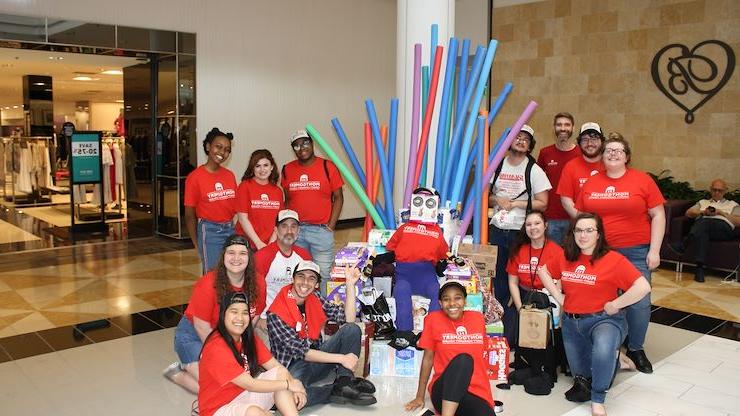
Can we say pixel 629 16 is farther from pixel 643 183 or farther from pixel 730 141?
pixel 643 183

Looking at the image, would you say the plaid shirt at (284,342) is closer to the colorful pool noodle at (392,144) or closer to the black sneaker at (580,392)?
the black sneaker at (580,392)

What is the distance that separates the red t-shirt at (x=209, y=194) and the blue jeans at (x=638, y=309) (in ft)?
9.61

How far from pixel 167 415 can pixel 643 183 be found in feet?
11.3

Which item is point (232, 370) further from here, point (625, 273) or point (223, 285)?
Answer: point (625, 273)

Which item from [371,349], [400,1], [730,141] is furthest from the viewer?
[730,141]

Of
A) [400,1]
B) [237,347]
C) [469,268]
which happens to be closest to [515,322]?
[469,268]

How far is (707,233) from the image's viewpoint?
776cm

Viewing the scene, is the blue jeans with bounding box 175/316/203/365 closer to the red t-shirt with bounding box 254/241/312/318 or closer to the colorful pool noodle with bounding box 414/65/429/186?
the red t-shirt with bounding box 254/241/312/318

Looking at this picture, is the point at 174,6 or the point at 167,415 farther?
the point at 174,6

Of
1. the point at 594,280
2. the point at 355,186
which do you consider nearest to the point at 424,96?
the point at 355,186

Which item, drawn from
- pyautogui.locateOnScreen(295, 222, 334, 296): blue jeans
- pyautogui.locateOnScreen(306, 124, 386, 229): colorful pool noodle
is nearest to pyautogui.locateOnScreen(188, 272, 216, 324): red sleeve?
pyautogui.locateOnScreen(295, 222, 334, 296): blue jeans

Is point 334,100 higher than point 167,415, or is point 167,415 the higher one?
point 334,100

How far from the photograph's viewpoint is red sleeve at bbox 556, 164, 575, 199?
518 cm

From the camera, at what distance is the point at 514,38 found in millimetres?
11219
